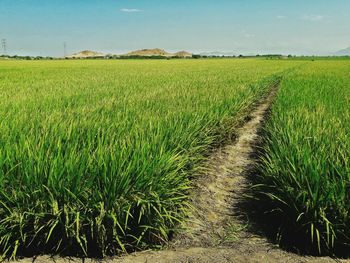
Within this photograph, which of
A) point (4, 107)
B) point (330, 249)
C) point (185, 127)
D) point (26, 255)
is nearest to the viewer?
point (26, 255)

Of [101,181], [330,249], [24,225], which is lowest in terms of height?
[330,249]

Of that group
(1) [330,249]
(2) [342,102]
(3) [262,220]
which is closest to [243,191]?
(3) [262,220]

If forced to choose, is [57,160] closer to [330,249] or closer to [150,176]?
[150,176]

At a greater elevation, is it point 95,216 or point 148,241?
point 95,216

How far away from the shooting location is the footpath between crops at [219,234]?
237cm

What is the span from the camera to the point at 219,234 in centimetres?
273

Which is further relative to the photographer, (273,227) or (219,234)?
(273,227)

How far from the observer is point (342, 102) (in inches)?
269

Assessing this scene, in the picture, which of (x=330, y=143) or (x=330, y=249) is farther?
(x=330, y=143)

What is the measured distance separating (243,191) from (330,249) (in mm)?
1166

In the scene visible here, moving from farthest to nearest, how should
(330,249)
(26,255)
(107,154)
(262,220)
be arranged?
1. (262,220)
2. (107,154)
3. (330,249)
4. (26,255)

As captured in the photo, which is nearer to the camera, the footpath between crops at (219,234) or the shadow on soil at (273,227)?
the footpath between crops at (219,234)

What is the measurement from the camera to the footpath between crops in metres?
2.37

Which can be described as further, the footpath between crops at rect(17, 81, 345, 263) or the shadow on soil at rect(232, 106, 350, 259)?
the shadow on soil at rect(232, 106, 350, 259)
